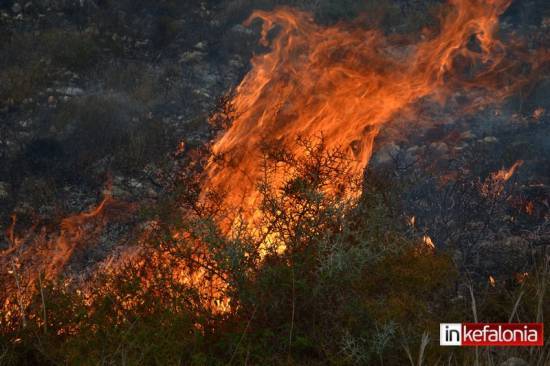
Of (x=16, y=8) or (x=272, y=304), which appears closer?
(x=272, y=304)

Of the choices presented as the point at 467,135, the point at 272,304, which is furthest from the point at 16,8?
the point at 272,304

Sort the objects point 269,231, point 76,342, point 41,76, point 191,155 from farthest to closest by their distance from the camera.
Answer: point 41,76 < point 191,155 < point 269,231 < point 76,342

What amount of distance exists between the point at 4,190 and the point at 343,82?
14.4 feet

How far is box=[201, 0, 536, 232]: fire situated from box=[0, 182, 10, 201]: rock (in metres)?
2.51

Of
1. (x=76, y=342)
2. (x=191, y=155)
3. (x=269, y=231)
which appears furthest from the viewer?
(x=191, y=155)

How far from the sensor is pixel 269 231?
3416 millimetres

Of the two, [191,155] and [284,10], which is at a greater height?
[284,10]

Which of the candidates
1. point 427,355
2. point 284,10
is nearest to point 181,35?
point 284,10

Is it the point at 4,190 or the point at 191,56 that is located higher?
the point at 191,56

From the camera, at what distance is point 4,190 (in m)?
6.79

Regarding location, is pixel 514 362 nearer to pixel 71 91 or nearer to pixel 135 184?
pixel 135 184

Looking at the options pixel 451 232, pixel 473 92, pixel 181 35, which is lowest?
pixel 451 232

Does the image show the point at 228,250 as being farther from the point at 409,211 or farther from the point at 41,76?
the point at 41,76

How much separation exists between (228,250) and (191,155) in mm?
4542
